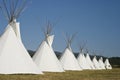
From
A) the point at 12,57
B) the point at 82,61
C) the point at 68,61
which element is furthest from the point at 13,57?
the point at 82,61

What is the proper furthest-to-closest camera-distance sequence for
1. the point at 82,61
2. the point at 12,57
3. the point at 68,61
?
the point at 82,61, the point at 68,61, the point at 12,57

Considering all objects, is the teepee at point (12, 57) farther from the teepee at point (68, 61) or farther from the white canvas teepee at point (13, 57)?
the teepee at point (68, 61)

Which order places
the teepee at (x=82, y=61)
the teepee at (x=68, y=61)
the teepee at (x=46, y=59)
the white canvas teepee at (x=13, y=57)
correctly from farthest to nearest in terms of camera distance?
the teepee at (x=82, y=61) < the teepee at (x=68, y=61) < the teepee at (x=46, y=59) < the white canvas teepee at (x=13, y=57)

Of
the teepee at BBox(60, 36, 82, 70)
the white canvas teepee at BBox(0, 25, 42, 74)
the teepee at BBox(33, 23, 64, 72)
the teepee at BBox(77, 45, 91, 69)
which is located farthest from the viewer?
the teepee at BBox(77, 45, 91, 69)

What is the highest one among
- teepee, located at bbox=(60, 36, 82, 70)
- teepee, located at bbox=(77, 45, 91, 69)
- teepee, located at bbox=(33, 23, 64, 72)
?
teepee, located at bbox=(33, 23, 64, 72)

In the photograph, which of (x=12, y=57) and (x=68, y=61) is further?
(x=68, y=61)

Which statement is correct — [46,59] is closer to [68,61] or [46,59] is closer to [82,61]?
[68,61]

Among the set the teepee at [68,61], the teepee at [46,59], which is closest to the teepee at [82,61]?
the teepee at [68,61]

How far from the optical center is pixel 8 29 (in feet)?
70.8

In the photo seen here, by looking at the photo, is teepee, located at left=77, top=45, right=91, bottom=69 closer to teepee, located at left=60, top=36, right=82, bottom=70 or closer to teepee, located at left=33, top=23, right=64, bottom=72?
teepee, located at left=60, top=36, right=82, bottom=70

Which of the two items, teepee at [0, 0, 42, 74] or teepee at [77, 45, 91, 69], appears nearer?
teepee at [0, 0, 42, 74]

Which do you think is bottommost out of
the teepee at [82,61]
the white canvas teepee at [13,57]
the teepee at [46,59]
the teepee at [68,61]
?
the teepee at [82,61]

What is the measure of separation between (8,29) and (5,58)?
7.89 feet

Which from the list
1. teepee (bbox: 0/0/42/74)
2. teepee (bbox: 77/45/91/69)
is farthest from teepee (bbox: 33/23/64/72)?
teepee (bbox: 77/45/91/69)
